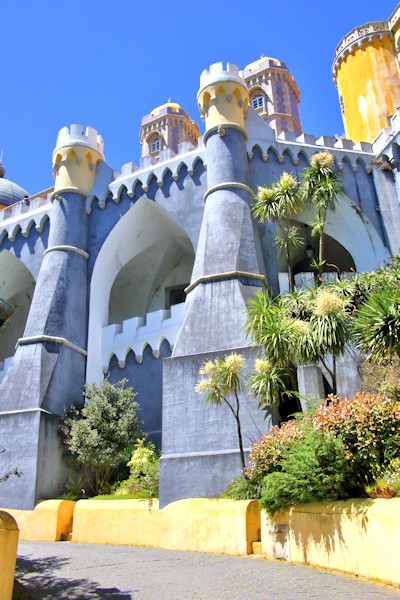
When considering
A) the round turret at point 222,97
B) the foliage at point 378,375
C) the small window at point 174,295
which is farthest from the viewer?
the small window at point 174,295

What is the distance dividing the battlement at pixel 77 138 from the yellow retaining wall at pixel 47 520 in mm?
13115

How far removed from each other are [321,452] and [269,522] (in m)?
2.03

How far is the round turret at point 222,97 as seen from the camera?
1930 centimetres

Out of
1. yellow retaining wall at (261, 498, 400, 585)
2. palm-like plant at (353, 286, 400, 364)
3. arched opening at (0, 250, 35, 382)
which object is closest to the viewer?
yellow retaining wall at (261, 498, 400, 585)

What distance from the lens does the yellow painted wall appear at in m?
24.6

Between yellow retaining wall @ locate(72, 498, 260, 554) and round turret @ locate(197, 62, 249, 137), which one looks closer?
yellow retaining wall @ locate(72, 498, 260, 554)

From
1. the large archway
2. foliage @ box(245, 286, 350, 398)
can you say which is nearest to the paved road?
foliage @ box(245, 286, 350, 398)

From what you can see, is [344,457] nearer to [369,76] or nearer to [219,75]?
[219,75]

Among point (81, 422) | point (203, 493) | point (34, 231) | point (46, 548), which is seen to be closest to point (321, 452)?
point (203, 493)

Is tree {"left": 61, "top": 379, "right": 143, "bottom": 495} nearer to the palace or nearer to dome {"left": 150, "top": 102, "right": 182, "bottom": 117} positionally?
the palace

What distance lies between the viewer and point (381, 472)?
27.5 feet

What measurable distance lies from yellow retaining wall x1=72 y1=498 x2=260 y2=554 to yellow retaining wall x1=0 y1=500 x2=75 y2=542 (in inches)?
18.6

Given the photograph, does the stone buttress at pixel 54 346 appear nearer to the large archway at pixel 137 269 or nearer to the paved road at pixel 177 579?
the large archway at pixel 137 269

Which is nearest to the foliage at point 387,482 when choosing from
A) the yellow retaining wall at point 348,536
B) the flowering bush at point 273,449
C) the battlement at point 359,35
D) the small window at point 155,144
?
the yellow retaining wall at point 348,536
